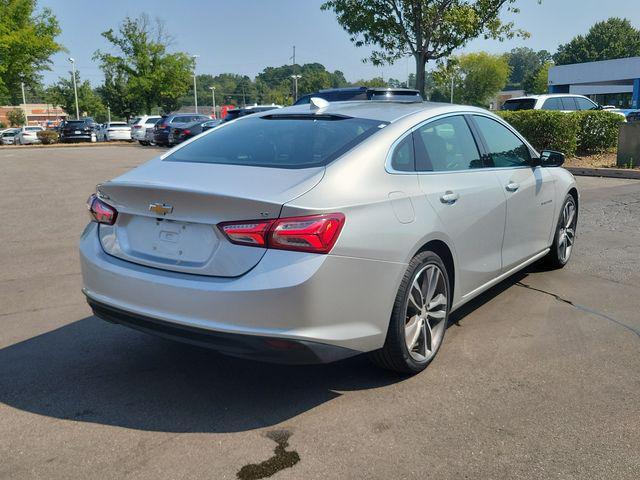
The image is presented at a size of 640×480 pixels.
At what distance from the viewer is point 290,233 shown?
2994mm

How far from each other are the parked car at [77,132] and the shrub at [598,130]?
109 ft

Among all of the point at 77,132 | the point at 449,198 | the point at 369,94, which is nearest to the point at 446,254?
the point at 449,198

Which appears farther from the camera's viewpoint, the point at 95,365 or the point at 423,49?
the point at 423,49

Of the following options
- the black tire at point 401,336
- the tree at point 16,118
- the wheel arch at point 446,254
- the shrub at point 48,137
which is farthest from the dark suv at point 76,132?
the tree at point 16,118

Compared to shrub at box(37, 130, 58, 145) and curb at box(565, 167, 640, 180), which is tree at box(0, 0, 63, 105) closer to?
shrub at box(37, 130, 58, 145)

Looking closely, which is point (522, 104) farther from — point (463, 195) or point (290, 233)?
point (290, 233)

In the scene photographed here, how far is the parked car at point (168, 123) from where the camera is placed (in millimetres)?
29172

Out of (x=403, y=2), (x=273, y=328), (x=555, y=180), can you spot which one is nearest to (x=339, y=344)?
(x=273, y=328)

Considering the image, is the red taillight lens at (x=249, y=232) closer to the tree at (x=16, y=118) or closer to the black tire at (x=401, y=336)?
the black tire at (x=401, y=336)

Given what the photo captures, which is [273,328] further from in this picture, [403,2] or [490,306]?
[403,2]

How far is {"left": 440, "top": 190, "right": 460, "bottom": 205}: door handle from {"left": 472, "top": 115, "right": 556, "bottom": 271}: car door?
805 millimetres

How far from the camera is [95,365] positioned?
395 cm

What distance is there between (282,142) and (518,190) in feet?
6.81

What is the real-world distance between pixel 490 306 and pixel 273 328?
2.65m
